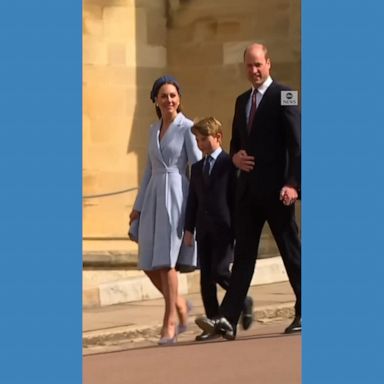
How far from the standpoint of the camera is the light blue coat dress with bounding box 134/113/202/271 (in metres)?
A: 9.62

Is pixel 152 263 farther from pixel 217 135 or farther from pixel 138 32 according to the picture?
pixel 138 32

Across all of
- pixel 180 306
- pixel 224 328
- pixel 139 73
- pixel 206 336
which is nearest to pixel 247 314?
pixel 224 328

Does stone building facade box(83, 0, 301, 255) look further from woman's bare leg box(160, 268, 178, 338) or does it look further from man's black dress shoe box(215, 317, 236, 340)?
man's black dress shoe box(215, 317, 236, 340)

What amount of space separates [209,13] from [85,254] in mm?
1764

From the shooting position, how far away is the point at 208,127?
9.55 m

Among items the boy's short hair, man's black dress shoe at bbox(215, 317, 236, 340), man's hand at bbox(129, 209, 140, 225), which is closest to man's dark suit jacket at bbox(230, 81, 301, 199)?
the boy's short hair

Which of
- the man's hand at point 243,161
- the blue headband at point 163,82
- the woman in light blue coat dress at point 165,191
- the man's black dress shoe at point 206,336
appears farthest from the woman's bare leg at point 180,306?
the blue headband at point 163,82

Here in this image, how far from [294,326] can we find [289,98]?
1411 mm

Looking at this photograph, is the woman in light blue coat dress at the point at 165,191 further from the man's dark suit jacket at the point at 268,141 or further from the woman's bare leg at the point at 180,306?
the man's dark suit jacket at the point at 268,141

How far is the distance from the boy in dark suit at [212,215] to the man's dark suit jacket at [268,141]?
0.11 meters

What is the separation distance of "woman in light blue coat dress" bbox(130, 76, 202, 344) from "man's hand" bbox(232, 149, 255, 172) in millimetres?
248

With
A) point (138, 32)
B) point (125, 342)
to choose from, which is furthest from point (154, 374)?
point (138, 32)

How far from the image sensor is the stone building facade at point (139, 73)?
9.51 meters

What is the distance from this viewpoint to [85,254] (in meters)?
9.43
